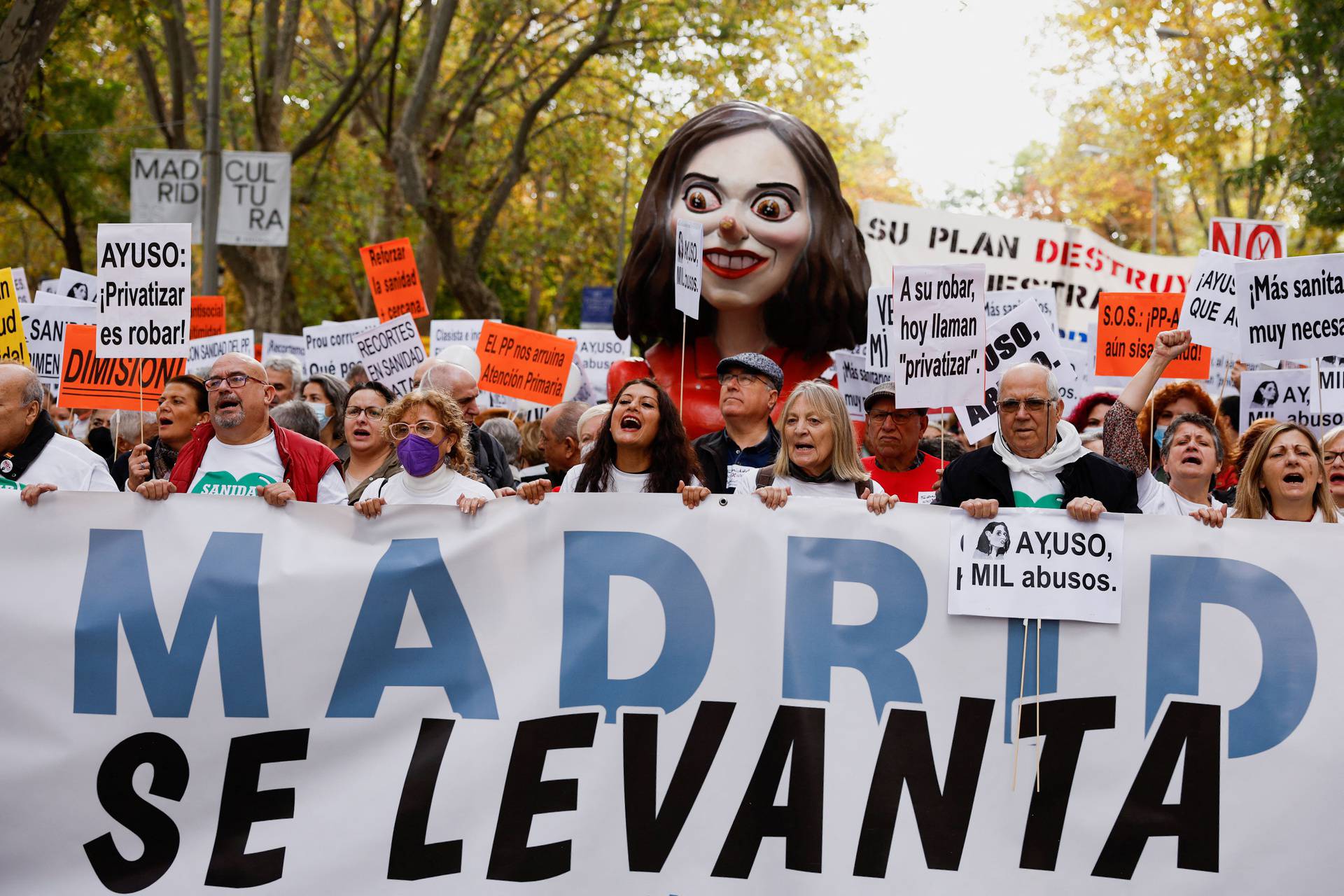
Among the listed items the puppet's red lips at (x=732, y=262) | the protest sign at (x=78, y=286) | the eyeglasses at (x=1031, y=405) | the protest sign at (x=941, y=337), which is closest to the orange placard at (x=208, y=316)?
the protest sign at (x=78, y=286)

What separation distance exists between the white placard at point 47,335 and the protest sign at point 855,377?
4.19 metres

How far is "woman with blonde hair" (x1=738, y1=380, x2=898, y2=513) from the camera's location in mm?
5324

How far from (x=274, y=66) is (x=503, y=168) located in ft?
15.9

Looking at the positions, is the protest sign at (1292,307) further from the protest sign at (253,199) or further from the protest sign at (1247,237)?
the protest sign at (253,199)

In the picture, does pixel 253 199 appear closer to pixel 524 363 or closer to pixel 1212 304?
pixel 524 363

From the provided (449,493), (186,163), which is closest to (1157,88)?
(186,163)

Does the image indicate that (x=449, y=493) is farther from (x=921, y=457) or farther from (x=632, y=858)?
(x=921, y=457)

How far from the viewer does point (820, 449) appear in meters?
5.32

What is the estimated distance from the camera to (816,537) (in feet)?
16.1

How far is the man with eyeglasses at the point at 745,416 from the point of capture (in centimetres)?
596

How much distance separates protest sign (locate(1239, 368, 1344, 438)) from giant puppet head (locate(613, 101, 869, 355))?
6.67ft

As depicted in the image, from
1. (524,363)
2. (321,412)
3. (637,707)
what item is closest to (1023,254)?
(524,363)

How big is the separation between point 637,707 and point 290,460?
1.75 meters

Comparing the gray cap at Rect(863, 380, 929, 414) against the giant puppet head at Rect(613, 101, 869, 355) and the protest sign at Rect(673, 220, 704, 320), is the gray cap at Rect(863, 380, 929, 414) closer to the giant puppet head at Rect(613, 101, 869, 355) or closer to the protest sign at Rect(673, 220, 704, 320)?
the protest sign at Rect(673, 220, 704, 320)
